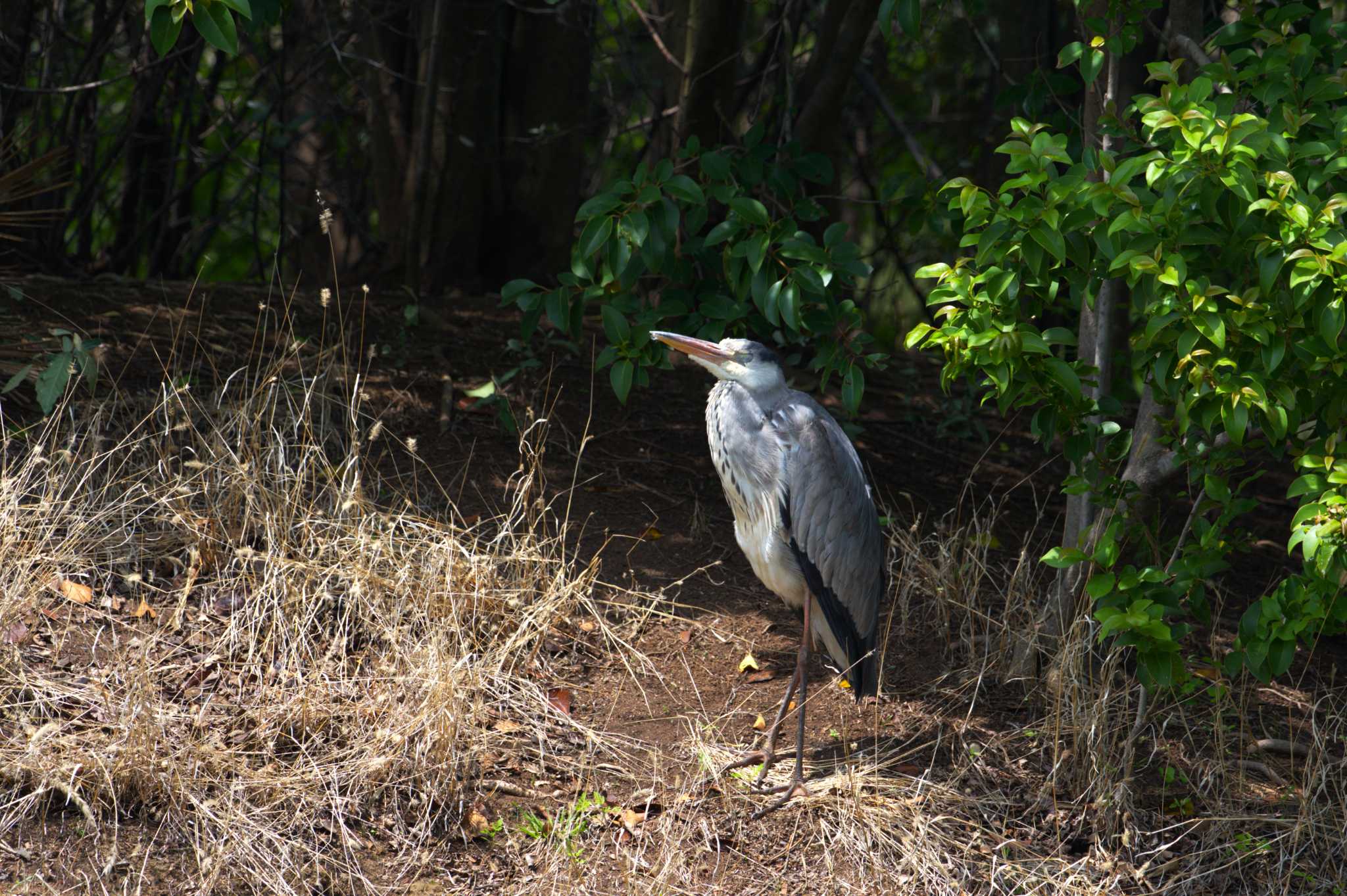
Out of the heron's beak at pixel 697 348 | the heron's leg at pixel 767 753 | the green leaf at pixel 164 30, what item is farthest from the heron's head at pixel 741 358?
the green leaf at pixel 164 30

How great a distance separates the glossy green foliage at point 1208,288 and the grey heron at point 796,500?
712 millimetres

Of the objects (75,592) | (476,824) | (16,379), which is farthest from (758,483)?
(16,379)

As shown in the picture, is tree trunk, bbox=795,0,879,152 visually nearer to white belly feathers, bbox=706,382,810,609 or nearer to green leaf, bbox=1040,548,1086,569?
white belly feathers, bbox=706,382,810,609

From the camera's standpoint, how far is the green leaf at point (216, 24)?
11.0ft

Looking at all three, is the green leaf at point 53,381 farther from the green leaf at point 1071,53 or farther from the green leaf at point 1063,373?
the green leaf at point 1071,53

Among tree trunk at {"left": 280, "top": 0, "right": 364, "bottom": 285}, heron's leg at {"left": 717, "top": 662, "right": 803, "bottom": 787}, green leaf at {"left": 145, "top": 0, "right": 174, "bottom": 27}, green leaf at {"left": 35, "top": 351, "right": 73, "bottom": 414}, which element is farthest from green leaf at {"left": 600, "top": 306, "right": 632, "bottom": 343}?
tree trunk at {"left": 280, "top": 0, "right": 364, "bottom": 285}

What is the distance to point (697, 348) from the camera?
14.4 ft

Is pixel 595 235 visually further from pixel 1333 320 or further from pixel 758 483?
pixel 1333 320

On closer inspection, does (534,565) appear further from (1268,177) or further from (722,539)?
(1268,177)

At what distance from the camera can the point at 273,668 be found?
13.2 ft

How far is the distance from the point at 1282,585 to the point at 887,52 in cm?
607

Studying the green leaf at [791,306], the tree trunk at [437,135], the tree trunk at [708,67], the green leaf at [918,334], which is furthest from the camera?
the tree trunk at [437,135]

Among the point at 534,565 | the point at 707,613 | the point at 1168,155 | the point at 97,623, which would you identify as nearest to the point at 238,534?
the point at 97,623

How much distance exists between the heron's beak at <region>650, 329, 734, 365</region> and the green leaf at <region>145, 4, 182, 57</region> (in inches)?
67.3
